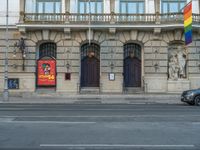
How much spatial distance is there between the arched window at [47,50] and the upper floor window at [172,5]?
11.0 meters

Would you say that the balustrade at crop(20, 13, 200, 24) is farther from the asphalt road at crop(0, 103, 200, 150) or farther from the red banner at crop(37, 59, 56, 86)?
the asphalt road at crop(0, 103, 200, 150)

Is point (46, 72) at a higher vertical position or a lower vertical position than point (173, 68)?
lower

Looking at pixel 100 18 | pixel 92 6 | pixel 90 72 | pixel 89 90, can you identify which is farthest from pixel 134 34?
pixel 89 90

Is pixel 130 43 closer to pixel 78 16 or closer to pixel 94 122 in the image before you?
pixel 78 16

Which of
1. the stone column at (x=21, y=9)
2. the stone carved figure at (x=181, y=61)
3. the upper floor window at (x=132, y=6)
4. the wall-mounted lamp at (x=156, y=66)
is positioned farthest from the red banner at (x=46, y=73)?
the stone carved figure at (x=181, y=61)

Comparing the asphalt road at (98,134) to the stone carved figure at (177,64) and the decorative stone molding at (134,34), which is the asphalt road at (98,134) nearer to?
the decorative stone molding at (134,34)

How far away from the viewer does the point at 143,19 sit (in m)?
31.3

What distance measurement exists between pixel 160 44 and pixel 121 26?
4.10m

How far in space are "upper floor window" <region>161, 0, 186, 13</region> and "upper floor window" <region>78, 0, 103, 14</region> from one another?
5.91 metres

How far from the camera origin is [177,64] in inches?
1266

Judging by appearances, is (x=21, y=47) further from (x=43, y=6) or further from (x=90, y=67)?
(x=90, y=67)

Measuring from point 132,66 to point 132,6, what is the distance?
5666 mm

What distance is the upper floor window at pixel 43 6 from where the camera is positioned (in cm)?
3199

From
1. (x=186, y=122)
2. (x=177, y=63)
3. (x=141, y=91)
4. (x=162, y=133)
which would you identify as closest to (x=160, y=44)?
(x=177, y=63)
